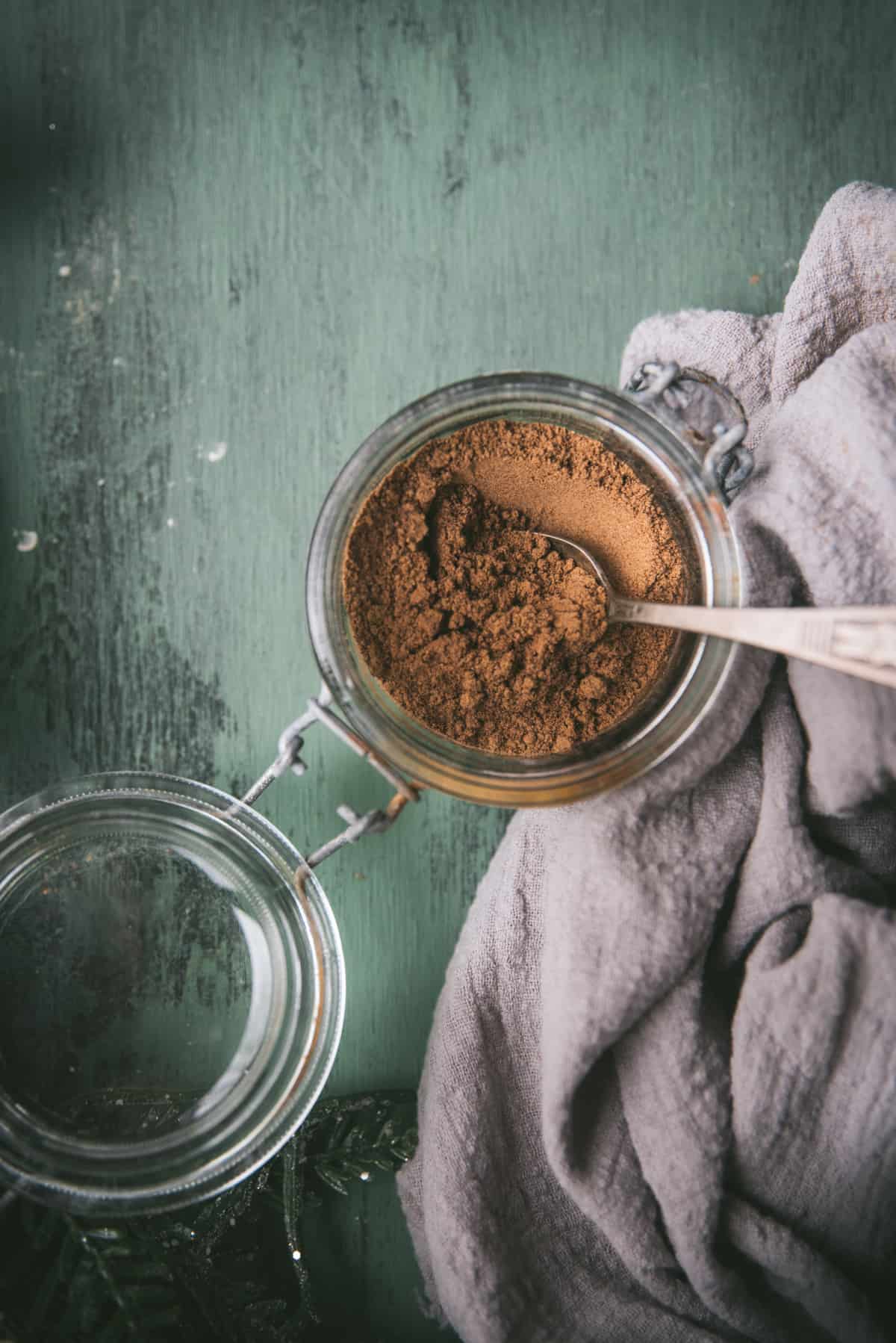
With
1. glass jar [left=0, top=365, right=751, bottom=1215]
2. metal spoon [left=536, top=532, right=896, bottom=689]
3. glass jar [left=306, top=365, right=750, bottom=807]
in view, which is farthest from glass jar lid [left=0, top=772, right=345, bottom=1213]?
metal spoon [left=536, top=532, right=896, bottom=689]

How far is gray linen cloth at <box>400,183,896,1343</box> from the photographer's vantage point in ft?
1.67

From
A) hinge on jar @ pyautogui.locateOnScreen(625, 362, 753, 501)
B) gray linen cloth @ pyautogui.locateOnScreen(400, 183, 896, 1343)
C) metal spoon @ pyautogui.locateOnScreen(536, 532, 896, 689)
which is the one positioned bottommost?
gray linen cloth @ pyautogui.locateOnScreen(400, 183, 896, 1343)

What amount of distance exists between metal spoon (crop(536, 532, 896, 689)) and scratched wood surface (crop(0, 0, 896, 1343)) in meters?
0.19

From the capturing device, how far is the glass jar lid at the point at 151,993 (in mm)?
558

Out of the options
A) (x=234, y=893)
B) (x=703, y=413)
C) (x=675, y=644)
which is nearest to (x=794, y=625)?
(x=675, y=644)

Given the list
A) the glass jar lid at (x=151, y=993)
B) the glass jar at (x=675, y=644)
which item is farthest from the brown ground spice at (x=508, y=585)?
the glass jar lid at (x=151, y=993)

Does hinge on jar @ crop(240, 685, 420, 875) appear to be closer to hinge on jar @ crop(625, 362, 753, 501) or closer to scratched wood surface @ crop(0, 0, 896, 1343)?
scratched wood surface @ crop(0, 0, 896, 1343)

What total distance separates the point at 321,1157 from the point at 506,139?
65 cm

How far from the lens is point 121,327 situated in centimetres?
64

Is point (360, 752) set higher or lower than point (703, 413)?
lower

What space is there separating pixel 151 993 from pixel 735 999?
34cm

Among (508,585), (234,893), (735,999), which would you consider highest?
(508,585)

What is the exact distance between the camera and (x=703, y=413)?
1.89 ft

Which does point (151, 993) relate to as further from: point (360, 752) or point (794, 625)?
point (794, 625)
